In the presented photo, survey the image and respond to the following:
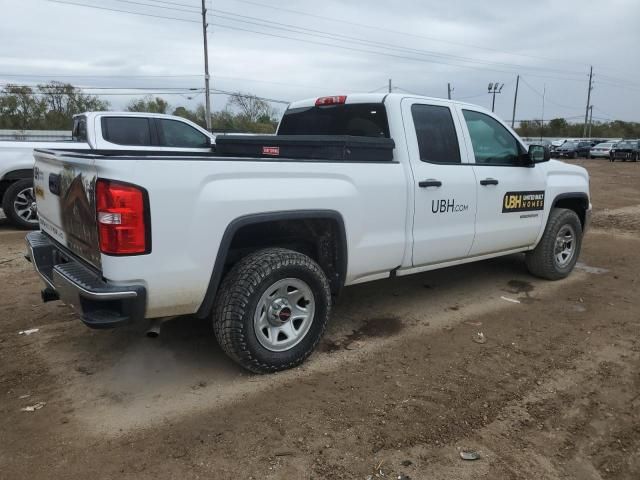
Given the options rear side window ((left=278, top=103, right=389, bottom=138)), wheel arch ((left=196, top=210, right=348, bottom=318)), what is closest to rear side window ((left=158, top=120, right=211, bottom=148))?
rear side window ((left=278, top=103, right=389, bottom=138))

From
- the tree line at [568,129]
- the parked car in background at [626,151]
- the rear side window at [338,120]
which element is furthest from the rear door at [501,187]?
the tree line at [568,129]

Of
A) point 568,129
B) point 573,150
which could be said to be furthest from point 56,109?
point 568,129

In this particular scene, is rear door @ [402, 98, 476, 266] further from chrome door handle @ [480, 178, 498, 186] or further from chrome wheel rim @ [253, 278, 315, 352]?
chrome wheel rim @ [253, 278, 315, 352]

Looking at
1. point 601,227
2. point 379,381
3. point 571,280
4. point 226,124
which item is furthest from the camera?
point 226,124

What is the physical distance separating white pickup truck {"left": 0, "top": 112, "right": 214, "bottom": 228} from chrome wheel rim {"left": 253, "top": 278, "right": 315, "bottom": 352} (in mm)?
5025

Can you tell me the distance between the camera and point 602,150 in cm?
4019

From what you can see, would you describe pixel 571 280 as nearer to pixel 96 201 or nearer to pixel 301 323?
pixel 301 323

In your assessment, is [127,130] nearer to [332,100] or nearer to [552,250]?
[332,100]

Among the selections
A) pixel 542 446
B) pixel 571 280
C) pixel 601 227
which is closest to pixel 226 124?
pixel 601 227

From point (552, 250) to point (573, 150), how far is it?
40960mm

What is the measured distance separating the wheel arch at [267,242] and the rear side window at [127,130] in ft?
17.7

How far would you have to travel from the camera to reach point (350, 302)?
5.12 m

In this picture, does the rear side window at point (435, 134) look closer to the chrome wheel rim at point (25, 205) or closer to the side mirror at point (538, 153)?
the side mirror at point (538, 153)

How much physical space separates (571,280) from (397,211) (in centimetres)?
313
